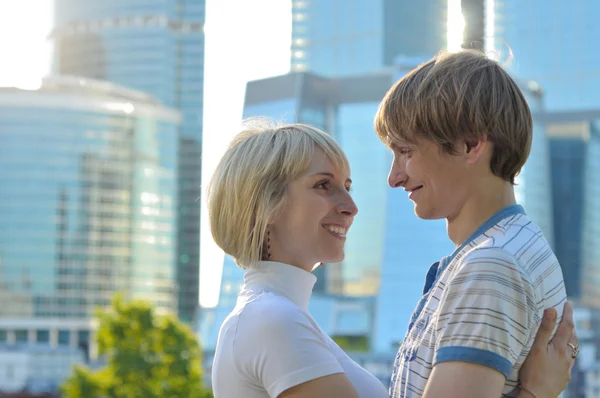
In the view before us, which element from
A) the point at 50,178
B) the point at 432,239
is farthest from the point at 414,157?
the point at 50,178

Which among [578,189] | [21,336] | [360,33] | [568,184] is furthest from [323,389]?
[21,336]

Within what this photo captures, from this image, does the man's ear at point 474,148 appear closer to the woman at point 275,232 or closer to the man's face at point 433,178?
the man's face at point 433,178

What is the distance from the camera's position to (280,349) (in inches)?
47.4

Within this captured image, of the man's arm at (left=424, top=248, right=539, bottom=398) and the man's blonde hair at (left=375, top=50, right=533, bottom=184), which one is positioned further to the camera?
the man's blonde hair at (left=375, top=50, right=533, bottom=184)

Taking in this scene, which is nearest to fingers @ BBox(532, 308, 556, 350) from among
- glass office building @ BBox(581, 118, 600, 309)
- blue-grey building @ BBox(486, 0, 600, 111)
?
glass office building @ BBox(581, 118, 600, 309)

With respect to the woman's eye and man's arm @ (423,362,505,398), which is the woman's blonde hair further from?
man's arm @ (423,362,505,398)

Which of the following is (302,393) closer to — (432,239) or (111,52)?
(432,239)

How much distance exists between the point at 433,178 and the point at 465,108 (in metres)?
0.09

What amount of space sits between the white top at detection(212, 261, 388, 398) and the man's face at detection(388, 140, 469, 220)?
8.5 inches

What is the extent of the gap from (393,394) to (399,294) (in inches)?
1573

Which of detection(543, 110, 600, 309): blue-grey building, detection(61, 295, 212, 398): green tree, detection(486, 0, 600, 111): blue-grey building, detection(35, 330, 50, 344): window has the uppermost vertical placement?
detection(486, 0, 600, 111): blue-grey building

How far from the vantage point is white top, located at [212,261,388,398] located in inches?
47.3

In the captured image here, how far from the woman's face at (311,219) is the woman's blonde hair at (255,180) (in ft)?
0.05

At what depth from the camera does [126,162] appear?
5406 centimetres
